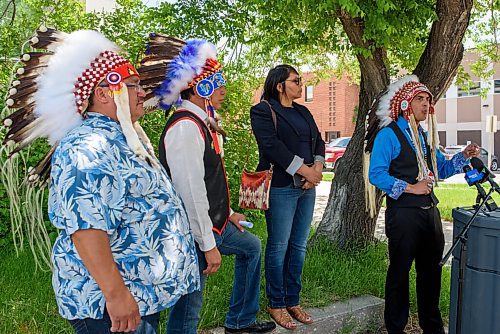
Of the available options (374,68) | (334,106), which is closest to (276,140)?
(374,68)

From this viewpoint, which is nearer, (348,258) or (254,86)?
(348,258)

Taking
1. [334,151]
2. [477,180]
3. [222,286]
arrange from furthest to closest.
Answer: [334,151], [222,286], [477,180]

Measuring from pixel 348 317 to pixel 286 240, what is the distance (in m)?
0.92

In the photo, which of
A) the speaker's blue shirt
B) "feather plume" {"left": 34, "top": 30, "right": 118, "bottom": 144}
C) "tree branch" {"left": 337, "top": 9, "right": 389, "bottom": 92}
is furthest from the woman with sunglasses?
"feather plume" {"left": 34, "top": 30, "right": 118, "bottom": 144}

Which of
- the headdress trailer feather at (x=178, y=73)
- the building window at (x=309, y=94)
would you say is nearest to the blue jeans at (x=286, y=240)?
the headdress trailer feather at (x=178, y=73)

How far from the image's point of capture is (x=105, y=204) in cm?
191

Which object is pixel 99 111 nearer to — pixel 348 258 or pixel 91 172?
pixel 91 172

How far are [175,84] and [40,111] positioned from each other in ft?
2.99

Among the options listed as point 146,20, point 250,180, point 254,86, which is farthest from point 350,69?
point 250,180

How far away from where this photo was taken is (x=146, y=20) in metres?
5.96

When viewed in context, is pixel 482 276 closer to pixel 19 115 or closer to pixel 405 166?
pixel 405 166

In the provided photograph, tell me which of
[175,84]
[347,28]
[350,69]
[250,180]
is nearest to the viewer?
[175,84]

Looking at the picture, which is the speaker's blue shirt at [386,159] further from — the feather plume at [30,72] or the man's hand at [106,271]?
the feather plume at [30,72]

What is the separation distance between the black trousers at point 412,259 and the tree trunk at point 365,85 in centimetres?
180
